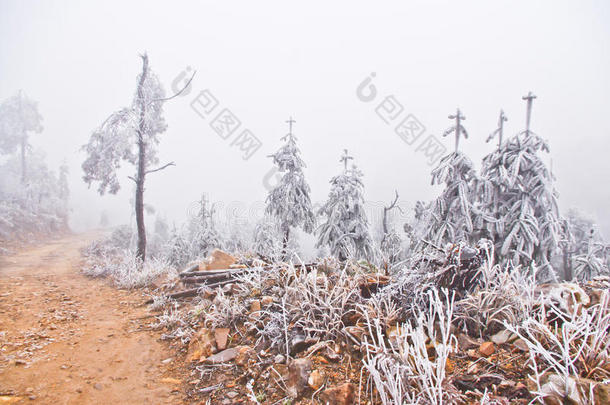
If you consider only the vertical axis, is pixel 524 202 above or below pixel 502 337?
above

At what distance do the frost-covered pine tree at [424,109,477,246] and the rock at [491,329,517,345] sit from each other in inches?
220

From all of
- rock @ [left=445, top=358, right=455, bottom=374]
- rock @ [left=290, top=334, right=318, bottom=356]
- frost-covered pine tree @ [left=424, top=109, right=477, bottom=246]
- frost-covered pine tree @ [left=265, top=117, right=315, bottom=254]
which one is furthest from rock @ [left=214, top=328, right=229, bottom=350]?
frost-covered pine tree @ [left=265, top=117, right=315, bottom=254]

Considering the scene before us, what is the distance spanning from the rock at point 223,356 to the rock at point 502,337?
287 cm

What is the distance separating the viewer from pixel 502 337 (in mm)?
2770

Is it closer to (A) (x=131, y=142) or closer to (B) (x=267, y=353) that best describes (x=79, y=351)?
(B) (x=267, y=353)

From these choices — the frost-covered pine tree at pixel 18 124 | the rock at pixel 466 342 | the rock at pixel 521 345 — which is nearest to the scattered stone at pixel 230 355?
the rock at pixel 466 342

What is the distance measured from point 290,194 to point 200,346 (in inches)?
478

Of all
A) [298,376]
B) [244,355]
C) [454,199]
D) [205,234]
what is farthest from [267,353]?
[205,234]

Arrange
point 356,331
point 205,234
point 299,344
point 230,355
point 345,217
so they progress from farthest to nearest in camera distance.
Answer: point 205,234 < point 345,217 < point 230,355 < point 299,344 < point 356,331

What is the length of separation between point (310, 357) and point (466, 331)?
165 centimetres

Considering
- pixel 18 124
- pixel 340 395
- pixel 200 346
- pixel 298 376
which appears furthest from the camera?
pixel 18 124

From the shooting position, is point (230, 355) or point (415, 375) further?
point (230, 355)

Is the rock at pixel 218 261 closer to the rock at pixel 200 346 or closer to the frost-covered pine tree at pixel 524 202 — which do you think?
the rock at pixel 200 346

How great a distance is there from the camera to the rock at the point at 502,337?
2744 millimetres
